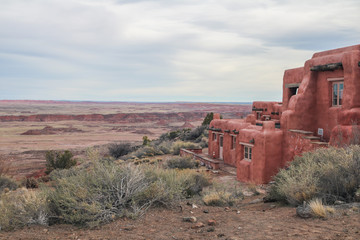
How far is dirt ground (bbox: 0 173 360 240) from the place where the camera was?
5527 mm

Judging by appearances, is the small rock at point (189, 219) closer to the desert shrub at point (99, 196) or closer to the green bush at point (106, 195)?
the green bush at point (106, 195)

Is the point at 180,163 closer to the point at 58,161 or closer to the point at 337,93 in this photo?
the point at 337,93

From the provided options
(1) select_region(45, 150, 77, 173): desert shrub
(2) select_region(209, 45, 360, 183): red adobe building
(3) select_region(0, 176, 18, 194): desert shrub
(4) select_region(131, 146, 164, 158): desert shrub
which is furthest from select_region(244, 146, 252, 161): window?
(1) select_region(45, 150, 77, 173): desert shrub

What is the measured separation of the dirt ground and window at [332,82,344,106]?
28.5 ft

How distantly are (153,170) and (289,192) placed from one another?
3681 mm

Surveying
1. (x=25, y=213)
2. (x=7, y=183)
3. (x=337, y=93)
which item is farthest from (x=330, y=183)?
(x=7, y=183)

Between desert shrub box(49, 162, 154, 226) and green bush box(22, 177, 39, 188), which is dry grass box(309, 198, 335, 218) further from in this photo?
green bush box(22, 177, 39, 188)

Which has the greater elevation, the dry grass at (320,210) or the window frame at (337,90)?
the window frame at (337,90)

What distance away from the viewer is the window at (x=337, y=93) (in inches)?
542

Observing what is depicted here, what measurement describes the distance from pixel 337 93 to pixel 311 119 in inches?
68.6

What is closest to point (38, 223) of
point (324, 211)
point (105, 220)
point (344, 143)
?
point (105, 220)

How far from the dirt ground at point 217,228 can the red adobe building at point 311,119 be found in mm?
7065

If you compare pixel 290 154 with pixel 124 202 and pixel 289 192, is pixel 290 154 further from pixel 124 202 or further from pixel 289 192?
pixel 124 202

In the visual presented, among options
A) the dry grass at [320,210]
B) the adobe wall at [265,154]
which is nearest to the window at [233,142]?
the adobe wall at [265,154]
